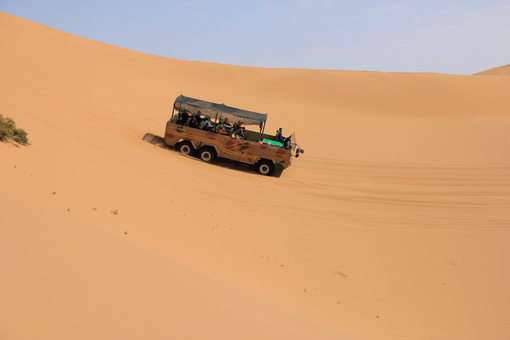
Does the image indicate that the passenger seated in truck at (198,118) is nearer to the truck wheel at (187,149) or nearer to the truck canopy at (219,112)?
the truck canopy at (219,112)

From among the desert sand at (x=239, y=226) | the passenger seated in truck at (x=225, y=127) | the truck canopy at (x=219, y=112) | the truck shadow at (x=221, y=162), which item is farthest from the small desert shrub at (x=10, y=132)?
the passenger seated in truck at (x=225, y=127)

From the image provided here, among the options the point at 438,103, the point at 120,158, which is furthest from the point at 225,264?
the point at 438,103

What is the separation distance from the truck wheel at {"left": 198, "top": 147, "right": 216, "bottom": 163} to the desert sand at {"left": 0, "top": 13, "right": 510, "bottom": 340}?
0.62 metres

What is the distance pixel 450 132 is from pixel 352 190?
9.33m

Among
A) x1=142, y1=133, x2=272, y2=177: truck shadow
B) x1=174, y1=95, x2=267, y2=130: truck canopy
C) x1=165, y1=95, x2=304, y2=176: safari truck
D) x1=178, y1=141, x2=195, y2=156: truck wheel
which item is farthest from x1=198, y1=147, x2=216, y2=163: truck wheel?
x1=174, y1=95, x2=267, y2=130: truck canopy

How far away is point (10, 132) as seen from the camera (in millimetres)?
8891

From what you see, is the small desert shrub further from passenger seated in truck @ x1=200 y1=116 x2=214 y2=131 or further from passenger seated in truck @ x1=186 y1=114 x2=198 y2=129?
passenger seated in truck @ x1=200 y1=116 x2=214 y2=131

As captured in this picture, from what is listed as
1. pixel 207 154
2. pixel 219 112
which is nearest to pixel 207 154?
pixel 207 154

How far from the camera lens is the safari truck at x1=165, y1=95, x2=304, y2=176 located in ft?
A: 48.4

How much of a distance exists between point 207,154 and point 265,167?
2.09 meters

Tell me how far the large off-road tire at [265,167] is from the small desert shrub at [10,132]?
25.1 ft

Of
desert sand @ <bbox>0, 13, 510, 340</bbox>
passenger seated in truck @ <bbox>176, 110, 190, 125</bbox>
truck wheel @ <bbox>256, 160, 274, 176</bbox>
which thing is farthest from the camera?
passenger seated in truck @ <bbox>176, 110, 190, 125</bbox>

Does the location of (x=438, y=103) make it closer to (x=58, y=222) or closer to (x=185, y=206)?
(x=185, y=206)

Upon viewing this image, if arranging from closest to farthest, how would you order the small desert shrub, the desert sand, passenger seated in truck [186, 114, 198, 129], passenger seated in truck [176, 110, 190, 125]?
the desert sand
the small desert shrub
passenger seated in truck [186, 114, 198, 129]
passenger seated in truck [176, 110, 190, 125]
